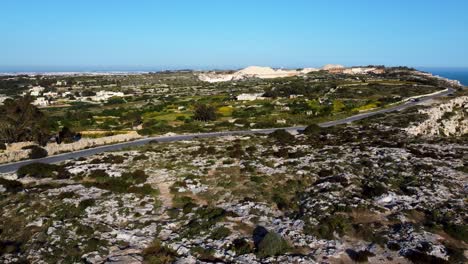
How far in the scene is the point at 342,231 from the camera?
21.2 metres

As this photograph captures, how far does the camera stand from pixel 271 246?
63.4ft

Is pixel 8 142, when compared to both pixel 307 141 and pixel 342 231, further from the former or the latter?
pixel 342 231

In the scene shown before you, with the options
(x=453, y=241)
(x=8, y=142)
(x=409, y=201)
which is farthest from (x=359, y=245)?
(x=8, y=142)

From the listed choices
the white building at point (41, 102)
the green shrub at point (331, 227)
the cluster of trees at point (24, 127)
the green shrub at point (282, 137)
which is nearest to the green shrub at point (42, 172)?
the cluster of trees at point (24, 127)

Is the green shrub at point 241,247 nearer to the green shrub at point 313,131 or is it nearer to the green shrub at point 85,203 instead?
the green shrub at point 85,203

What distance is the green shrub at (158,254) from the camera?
60.7 ft

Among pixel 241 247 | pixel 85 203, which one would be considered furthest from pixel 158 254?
pixel 85 203

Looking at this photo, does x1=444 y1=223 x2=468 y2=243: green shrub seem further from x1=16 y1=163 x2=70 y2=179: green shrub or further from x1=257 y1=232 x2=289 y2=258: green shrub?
x1=16 y1=163 x2=70 y2=179: green shrub

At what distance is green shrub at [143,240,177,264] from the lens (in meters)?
18.5

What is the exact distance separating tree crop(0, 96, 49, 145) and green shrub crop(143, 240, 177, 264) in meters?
36.1

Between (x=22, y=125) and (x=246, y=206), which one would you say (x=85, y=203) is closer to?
(x=246, y=206)

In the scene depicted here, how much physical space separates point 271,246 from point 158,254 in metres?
6.04

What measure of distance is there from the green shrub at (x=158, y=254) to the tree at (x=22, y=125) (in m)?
36.1

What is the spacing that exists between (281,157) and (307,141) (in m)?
10.5
